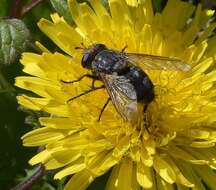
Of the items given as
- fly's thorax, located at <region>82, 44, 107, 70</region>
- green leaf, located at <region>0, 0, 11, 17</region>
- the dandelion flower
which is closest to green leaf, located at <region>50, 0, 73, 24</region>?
the dandelion flower

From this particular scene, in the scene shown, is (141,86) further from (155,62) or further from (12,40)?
(12,40)

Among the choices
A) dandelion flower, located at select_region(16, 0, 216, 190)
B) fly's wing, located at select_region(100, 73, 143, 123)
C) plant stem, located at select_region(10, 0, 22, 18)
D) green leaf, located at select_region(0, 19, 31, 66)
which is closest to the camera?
fly's wing, located at select_region(100, 73, 143, 123)

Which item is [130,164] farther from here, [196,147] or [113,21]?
[113,21]

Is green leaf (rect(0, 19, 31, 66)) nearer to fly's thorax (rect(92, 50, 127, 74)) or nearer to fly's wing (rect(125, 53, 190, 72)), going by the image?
fly's thorax (rect(92, 50, 127, 74))

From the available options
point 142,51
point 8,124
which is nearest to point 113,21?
point 142,51

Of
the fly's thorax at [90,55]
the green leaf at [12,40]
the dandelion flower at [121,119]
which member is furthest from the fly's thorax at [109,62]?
the green leaf at [12,40]
